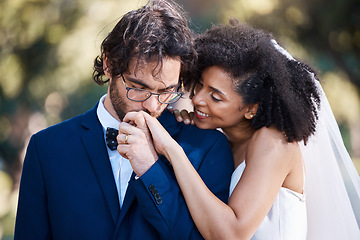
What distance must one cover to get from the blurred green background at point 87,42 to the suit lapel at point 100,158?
4324 mm

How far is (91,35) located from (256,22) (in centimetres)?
A: 251

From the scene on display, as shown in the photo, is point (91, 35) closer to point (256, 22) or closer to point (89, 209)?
point (256, 22)

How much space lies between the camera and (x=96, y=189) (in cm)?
227

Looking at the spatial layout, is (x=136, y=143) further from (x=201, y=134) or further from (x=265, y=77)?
(x=265, y=77)

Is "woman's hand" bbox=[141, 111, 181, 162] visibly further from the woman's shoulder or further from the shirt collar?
the woman's shoulder

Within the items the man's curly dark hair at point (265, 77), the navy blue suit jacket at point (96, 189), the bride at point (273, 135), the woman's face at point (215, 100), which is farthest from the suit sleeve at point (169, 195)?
the man's curly dark hair at point (265, 77)

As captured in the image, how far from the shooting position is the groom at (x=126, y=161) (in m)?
2.17

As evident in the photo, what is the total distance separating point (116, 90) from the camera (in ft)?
8.43

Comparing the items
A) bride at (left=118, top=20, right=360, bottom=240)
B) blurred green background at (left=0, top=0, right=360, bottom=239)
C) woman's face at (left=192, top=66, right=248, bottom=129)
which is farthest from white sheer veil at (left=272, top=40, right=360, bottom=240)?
blurred green background at (left=0, top=0, right=360, bottom=239)

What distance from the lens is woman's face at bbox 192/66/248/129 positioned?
2756mm

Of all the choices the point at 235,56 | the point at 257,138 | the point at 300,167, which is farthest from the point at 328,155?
the point at 235,56

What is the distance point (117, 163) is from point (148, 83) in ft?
1.57

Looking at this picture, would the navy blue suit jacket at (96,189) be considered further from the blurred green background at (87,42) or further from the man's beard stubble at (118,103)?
the blurred green background at (87,42)

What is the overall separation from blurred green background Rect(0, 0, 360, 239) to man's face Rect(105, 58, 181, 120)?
4.29 m
